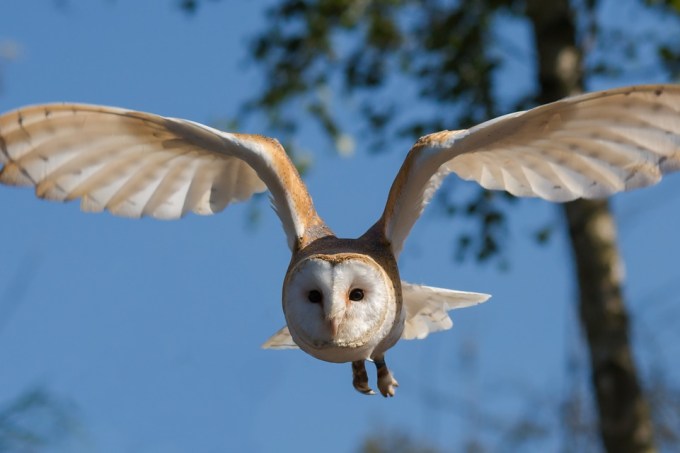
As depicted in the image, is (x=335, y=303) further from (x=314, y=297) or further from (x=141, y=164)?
(x=141, y=164)

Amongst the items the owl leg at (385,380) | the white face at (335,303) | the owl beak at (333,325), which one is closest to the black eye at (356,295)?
the white face at (335,303)

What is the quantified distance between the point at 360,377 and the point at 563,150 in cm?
89

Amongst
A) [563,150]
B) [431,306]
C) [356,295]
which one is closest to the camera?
[356,295]

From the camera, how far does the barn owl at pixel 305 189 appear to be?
292 cm

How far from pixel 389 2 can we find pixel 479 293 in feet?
14.8

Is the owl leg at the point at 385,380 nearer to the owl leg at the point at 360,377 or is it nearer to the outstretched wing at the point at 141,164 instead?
the owl leg at the point at 360,377

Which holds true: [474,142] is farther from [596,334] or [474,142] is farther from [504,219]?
[504,219]

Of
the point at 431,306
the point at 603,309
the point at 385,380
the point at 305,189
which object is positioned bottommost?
the point at 385,380

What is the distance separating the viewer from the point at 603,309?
664 centimetres

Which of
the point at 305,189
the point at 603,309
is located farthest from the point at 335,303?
the point at 603,309

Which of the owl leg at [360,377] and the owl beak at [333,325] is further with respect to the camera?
the owl leg at [360,377]

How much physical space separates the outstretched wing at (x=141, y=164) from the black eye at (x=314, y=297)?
280mm

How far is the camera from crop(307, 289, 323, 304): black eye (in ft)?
9.55

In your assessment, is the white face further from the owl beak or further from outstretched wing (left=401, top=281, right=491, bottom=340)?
outstretched wing (left=401, top=281, right=491, bottom=340)
